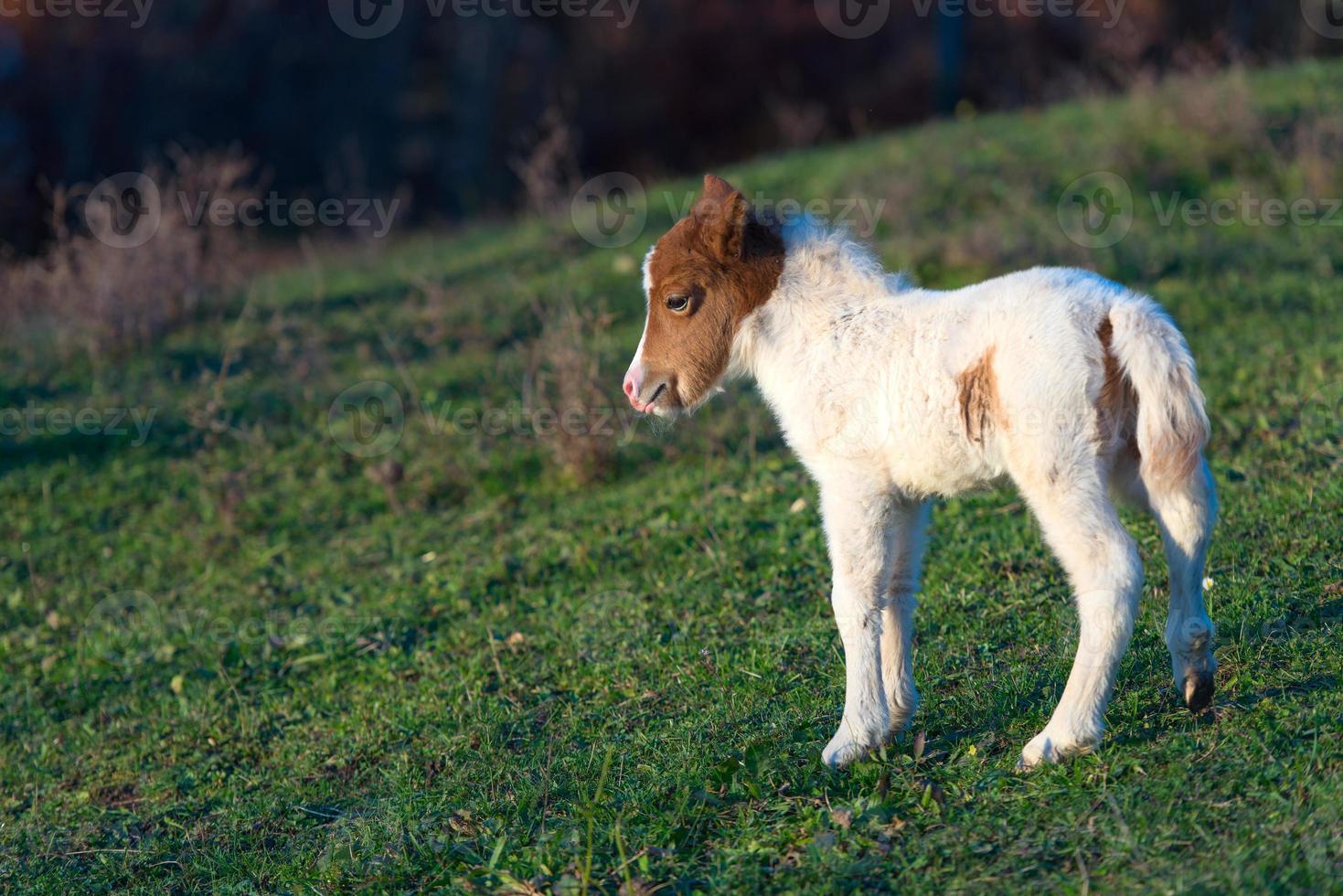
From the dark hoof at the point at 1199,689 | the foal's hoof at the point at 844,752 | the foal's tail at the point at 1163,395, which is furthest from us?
the foal's hoof at the point at 844,752

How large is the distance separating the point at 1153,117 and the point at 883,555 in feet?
41.3

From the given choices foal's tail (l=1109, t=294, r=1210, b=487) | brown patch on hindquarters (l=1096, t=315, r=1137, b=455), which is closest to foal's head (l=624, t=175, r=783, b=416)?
brown patch on hindquarters (l=1096, t=315, r=1137, b=455)

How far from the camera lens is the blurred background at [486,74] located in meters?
24.5

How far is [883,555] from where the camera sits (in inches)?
191

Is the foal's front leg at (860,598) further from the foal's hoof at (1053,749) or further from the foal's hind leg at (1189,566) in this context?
the foal's hind leg at (1189,566)

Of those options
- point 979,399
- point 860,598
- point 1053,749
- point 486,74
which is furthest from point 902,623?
point 486,74

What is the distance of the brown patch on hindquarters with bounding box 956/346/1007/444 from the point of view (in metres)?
4.49

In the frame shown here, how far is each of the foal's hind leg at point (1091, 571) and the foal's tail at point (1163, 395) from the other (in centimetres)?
22

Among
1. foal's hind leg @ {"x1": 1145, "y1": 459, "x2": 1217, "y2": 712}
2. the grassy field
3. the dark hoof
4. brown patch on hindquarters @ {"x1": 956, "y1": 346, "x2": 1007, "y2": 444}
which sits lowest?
the grassy field

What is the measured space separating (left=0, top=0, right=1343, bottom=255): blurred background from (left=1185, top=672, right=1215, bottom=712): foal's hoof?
20612 millimetres

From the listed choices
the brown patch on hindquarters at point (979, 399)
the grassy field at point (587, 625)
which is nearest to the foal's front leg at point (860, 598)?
the grassy field at point (587, 625)

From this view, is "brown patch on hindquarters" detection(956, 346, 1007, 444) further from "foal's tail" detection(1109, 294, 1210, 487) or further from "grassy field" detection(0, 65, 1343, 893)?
"grassy field" detection(0, 65, 1343, 893)

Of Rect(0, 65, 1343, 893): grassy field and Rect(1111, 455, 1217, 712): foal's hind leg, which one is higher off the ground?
Rect(1111, 455, 1217, 712): foal's hind leg

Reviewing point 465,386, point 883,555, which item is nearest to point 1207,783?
point 883,555
